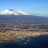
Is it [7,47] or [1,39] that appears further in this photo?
[1,39]

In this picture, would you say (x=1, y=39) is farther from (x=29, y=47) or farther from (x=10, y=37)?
(x=29, y=47)

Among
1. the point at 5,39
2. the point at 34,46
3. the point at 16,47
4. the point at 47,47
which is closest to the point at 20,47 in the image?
the point at 16,47

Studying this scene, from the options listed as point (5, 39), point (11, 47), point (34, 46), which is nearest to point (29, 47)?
point (34, 46)

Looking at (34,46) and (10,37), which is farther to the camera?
(10,37)

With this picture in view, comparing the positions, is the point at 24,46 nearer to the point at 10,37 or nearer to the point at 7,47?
the point at 7,47

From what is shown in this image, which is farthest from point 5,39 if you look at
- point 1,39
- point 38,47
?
point 38,47

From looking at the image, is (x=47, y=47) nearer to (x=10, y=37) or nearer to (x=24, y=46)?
(x=24, y=46)

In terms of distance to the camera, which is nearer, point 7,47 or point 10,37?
point 7,47
